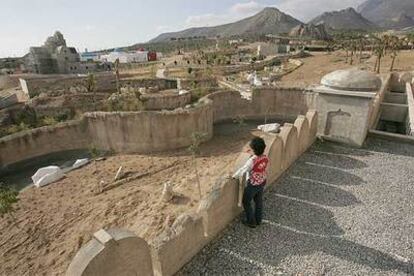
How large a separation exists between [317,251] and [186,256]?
2.34 m

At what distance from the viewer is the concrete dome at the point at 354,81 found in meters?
9.35

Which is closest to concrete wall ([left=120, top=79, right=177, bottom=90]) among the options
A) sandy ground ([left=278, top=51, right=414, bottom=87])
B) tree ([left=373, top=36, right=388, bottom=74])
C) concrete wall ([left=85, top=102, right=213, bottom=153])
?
sandy ground ([left=278, top=51, right=414, bottom=87])

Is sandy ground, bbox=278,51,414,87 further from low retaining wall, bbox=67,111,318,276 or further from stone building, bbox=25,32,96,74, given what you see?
stone building, bbox=25,32,96,74

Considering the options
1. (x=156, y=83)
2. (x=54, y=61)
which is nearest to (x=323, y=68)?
(x=156, y=83)

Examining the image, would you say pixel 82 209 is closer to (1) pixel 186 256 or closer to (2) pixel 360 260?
(1) pixel 186 256

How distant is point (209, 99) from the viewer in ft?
65.9

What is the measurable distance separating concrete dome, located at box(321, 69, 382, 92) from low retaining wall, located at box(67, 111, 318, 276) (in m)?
3.84

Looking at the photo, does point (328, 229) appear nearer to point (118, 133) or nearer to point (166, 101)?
point (118, 133)

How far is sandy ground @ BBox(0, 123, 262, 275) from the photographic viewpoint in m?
10.1

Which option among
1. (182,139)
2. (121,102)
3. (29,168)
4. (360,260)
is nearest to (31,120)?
(121,102)

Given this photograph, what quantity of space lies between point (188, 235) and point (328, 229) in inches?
113

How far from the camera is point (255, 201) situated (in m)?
5.63

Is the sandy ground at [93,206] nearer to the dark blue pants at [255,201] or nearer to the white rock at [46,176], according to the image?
the white rock at [46,176]

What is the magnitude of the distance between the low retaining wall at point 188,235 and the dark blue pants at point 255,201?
30 cm
